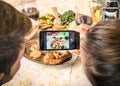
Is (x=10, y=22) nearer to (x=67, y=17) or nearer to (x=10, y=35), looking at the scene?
(x=10, y=35)

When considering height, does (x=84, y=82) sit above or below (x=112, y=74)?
below

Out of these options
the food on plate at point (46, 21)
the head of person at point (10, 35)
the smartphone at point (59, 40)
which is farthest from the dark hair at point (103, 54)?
the food on plate at point (46, 21)

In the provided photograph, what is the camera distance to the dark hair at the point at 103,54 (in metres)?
0.69

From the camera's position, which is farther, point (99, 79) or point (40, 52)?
point (40, 52)

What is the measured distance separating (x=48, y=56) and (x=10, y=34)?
1.35 ft

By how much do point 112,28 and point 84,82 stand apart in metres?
0.38

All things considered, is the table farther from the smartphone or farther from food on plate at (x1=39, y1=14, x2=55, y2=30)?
food on plate at (x1=39, y1=14, x2=55, y2=30)

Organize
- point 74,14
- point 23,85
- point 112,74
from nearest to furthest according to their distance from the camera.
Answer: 1. point 112,74
2. point 23,85
3. point 74,14

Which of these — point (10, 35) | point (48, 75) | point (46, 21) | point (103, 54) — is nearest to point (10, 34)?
point (10, 35)

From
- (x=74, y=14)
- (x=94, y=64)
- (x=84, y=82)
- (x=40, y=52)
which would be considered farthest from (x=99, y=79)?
(x=74, y=14)

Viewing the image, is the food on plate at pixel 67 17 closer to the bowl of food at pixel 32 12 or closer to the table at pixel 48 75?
the bowl of food at pixel 32 12

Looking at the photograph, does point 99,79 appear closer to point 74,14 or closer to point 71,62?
point 71,62

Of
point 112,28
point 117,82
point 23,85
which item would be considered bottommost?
point 23,85

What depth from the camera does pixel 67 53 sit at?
1.14 metres
